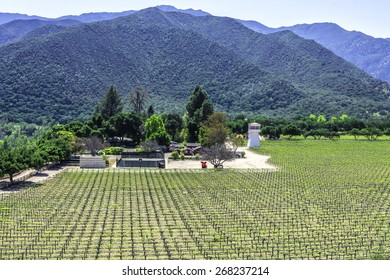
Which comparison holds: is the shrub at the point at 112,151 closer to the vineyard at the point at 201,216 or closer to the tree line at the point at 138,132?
the tree line at the point at 138,132

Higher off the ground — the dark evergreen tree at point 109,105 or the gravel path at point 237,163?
the dark evergreen tree at point 109,105

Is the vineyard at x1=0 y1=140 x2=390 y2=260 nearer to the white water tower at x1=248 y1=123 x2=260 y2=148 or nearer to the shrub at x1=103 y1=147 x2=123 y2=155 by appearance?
the shrub at x1=103 y1=147 x2=123 y2=155

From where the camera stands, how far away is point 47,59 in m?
A: 182

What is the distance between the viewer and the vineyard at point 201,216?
2820 centimetres

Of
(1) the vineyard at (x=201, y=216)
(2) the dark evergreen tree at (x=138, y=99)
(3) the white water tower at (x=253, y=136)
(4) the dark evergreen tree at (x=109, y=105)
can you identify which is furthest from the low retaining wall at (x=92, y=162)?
(2) the dark evergreen tree at (x=138, y=99)

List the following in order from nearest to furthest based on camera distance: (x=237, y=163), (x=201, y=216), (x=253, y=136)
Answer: (x=201, y=216) < (x=237, y=163) < (x=253, y=136)

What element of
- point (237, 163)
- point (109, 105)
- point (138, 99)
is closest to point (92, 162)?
point (237, 163)

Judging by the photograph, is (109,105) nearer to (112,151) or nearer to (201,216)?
(112,151)

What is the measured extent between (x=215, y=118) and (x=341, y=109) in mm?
108185

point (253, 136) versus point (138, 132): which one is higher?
point (138, 132)

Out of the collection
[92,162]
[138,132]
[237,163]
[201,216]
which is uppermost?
[138,132]

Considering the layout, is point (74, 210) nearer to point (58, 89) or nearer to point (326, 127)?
point (326, 127)

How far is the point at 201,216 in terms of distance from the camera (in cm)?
3722

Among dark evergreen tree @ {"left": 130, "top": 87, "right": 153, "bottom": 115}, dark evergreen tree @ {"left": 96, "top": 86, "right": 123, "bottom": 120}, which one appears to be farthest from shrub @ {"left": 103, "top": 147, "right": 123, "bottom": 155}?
dark evergreen tree @ {"left": 130, "top": 87, "right": 153, "bottom": 115}
